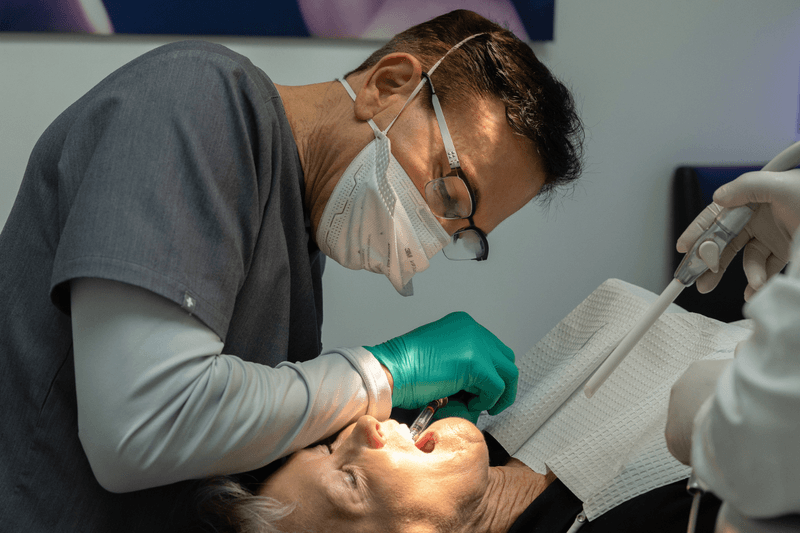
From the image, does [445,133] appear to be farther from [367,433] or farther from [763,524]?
[763,524]

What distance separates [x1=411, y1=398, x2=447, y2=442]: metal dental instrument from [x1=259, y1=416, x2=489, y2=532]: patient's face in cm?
8

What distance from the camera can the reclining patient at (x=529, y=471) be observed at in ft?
3.31

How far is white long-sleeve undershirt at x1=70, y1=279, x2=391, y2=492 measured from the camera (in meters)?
0.77

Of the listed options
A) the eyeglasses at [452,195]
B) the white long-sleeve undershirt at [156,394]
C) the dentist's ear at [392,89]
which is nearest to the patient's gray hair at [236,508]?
the white long-sleeve undershirt at [156,394]

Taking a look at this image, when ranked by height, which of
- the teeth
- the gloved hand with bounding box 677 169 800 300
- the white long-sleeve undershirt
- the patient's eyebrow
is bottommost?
the patient's eyebrow

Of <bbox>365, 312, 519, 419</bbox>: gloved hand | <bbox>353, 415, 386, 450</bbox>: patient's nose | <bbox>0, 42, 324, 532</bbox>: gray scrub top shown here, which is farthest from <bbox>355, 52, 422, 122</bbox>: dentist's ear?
<bbox>353, 415, 386, 450</bbox>: patient's nose

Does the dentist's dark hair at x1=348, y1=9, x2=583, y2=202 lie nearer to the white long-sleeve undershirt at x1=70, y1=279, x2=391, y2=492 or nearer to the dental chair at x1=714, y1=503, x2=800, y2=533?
the white long-sleeve undershirt at x1=70, y1=279, x2=391, y2=492

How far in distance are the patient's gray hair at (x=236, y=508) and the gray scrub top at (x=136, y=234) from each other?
74mm

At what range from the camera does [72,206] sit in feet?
2.72

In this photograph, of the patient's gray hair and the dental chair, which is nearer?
the dental chair

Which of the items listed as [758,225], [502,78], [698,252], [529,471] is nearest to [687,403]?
[698,252]

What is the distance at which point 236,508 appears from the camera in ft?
3.39

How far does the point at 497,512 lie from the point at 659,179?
1596 millimetres

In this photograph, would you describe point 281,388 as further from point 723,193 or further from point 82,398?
point 723,193
